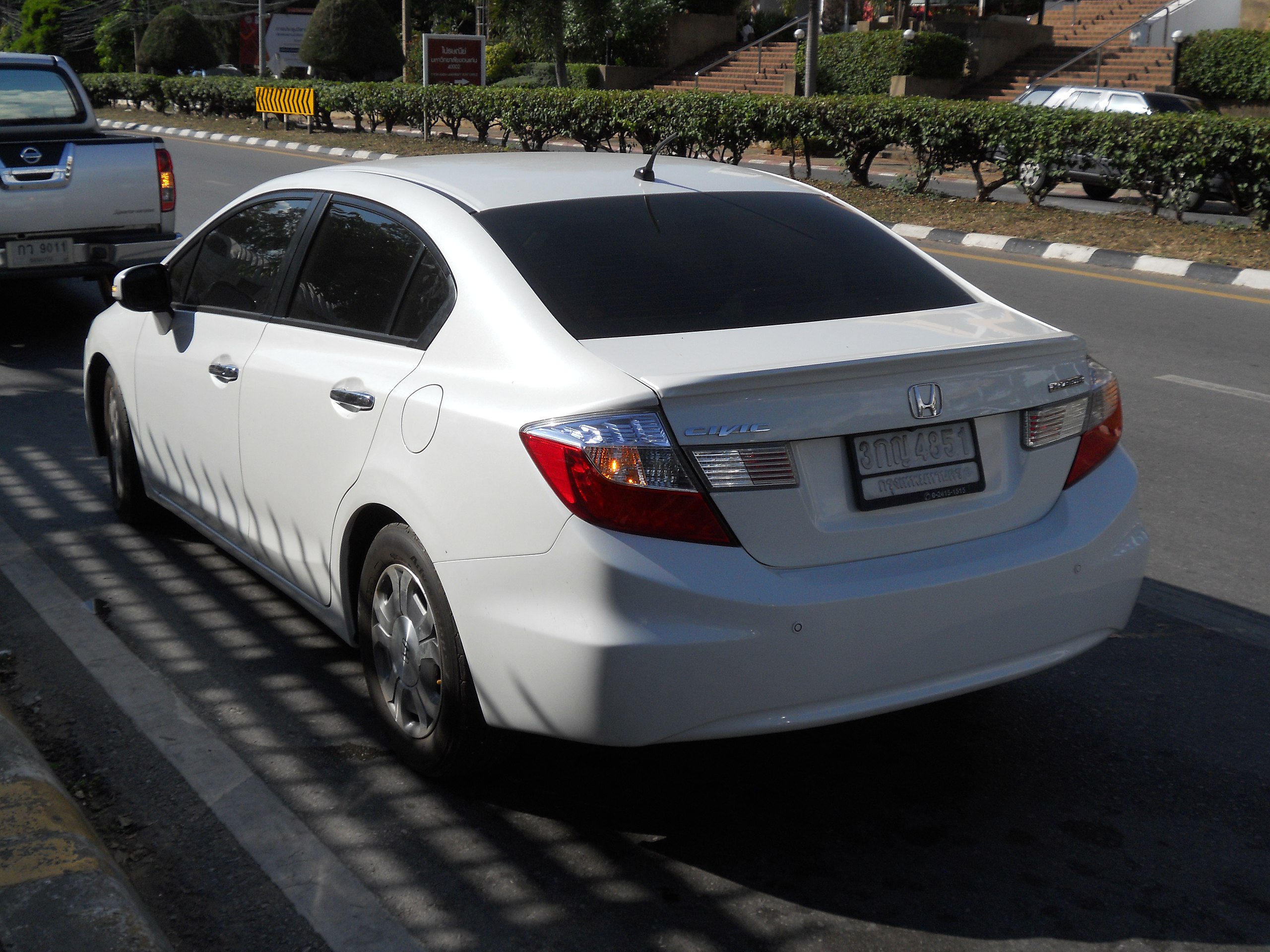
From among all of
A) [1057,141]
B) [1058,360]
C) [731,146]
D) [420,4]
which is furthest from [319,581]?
[420,4]

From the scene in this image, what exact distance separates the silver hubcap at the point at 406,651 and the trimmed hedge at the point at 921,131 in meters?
12.8

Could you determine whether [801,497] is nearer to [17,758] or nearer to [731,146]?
[17,758]

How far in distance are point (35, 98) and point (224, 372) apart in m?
7.66

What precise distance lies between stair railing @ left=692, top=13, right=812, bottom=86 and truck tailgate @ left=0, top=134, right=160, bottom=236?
29407 millimetres

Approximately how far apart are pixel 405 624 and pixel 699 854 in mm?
930

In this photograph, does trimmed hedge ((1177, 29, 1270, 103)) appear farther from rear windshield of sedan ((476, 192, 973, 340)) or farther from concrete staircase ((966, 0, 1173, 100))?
rear windshield of sedan ((476, 192, 973, 340))

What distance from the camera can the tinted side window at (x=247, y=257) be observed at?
433cm

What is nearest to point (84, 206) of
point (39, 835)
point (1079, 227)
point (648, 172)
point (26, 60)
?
point (26, 60)

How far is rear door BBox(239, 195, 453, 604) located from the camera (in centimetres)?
358

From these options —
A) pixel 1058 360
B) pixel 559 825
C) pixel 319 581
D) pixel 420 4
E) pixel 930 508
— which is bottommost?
pixel 559 825

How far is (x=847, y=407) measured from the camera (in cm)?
299

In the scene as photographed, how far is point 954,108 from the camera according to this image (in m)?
16.8

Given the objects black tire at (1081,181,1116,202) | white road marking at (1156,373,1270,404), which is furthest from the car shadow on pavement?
black tire at (1081,181,1116,202)

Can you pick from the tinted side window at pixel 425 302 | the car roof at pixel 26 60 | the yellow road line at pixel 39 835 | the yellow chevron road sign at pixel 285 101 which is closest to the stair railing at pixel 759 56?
the yellow chevron road sign at pixel 285 101
